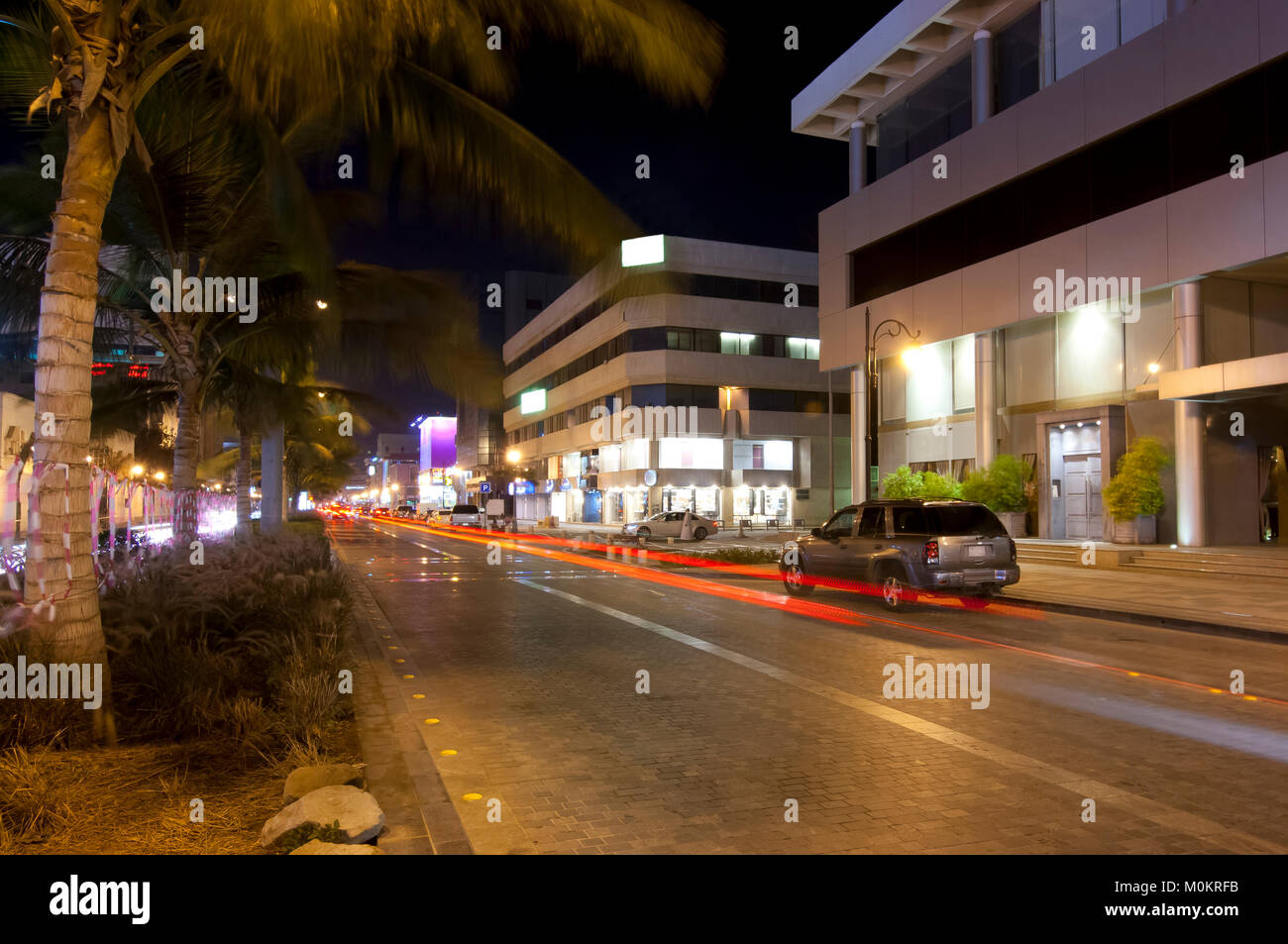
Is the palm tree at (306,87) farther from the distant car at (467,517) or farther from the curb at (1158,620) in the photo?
the distant car at (467,517)

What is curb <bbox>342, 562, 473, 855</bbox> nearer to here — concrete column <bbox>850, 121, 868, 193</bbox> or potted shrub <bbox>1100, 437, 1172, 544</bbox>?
potted shrub <bbox>1100, 437, 1172, 544</bbox>

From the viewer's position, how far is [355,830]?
4523 millimetres

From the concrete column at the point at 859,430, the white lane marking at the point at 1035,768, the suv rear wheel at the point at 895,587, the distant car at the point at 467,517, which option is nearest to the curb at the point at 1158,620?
the suv rear wheel at the point at 895,587

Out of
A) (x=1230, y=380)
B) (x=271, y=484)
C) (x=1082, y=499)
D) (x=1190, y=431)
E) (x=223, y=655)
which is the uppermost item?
(x=1230, y=380)

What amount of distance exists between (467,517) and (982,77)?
49829 millimetres

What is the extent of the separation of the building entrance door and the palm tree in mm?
25830

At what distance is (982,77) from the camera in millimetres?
31000

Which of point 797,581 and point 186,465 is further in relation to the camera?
point 797,581

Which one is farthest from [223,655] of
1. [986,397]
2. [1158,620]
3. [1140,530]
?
[986,397]

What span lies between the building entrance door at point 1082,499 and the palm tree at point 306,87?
25.8m

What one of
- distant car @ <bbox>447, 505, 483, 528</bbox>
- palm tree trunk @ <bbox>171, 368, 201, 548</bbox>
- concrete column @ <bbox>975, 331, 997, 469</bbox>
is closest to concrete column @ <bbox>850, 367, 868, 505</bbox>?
concrete column @ <bbox>975, 331, 997, 469</bbox>

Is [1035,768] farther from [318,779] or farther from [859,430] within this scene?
[859,430]

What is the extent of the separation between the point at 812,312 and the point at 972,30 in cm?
2957

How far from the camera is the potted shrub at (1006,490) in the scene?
94.6 ft
